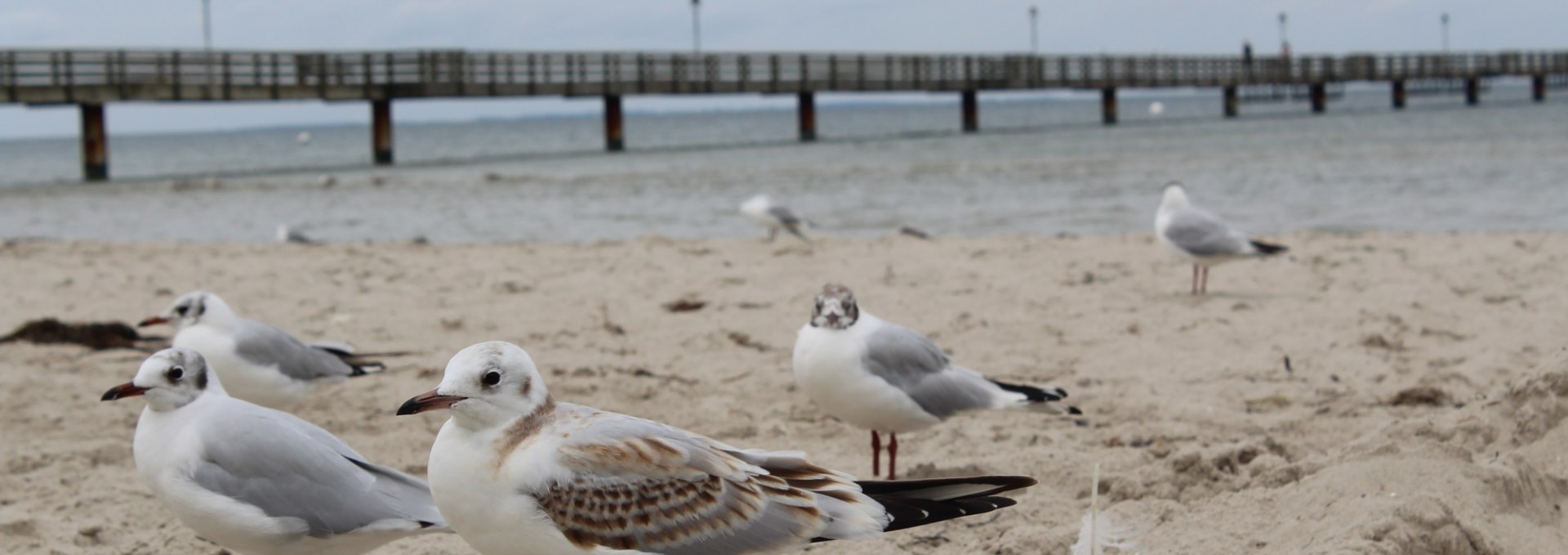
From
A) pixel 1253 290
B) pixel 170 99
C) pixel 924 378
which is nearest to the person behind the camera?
pixel 924 378

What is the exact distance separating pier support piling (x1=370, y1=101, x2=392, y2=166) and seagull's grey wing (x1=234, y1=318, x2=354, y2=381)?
79.3 feet

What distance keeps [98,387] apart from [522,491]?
3.55m

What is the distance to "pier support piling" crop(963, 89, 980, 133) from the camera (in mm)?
37906

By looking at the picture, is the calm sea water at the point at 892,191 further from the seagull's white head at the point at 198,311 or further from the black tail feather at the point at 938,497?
the black tail feather at the point at 938,497

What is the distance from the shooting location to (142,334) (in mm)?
6172

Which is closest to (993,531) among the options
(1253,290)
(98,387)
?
(98,387)

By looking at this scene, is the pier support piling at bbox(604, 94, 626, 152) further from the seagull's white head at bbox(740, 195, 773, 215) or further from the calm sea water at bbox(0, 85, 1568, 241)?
the seagull's white head at bbox(740, 195, 773, 215)

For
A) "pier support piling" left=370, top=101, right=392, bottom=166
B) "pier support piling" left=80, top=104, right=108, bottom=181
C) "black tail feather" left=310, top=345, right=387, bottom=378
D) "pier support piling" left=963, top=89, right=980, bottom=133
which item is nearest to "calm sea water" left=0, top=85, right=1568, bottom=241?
"pier support piling" left=370, top=101, right=392, bottom=166

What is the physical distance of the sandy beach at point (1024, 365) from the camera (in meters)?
3.14

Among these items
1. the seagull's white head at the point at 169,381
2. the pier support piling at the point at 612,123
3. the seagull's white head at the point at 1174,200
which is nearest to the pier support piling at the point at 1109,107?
the pier support piling at the point at 612,123

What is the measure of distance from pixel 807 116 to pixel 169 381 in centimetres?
3238

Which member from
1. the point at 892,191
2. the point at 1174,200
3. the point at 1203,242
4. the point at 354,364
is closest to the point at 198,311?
the point at 354,364

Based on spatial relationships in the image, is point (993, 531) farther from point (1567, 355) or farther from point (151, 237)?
point (151, 237)

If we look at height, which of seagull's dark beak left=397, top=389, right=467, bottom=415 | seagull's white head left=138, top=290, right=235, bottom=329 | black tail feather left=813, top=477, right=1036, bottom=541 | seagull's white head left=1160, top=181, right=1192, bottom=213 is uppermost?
seagull's white head left=1160, top=181, right=1192, bottom=213
